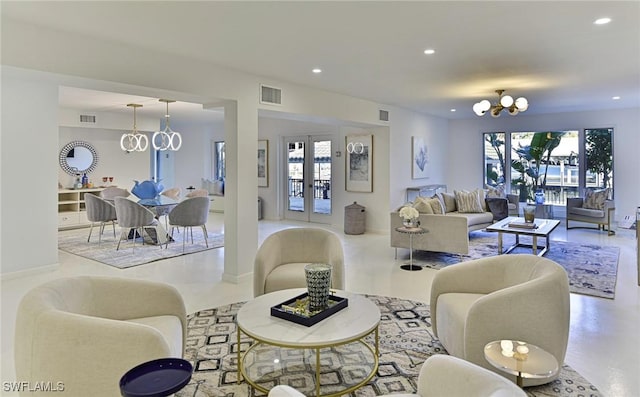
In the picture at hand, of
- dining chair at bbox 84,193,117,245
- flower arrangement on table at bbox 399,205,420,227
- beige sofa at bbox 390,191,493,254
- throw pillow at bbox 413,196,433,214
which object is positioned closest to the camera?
flower arrangement on table at bbox 399,205,420,227

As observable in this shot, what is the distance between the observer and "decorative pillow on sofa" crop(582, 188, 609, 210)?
7939 millimetres

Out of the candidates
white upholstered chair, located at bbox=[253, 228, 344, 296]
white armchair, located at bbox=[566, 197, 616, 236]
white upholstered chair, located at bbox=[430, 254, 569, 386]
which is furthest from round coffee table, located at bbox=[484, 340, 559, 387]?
white armchair, located at bbox=[566, 197, 616, 236]

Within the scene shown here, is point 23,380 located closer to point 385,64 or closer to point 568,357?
point 568,357

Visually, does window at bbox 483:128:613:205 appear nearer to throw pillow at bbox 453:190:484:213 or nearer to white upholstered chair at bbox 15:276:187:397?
throw pillow at bbox 453:190:484:213

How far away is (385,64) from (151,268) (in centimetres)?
424

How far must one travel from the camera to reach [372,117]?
761cm

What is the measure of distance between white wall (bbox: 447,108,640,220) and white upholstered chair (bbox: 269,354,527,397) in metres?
9.60

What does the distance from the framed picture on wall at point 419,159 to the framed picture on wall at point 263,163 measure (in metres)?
3.89

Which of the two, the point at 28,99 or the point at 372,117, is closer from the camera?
the point at 28,99

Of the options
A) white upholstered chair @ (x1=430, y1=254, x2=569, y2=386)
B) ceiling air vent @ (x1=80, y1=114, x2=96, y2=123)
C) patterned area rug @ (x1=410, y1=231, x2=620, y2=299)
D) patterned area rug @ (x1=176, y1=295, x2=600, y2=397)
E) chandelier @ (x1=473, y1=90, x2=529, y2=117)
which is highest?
ceiling air vent @ (x1=80, y1=114, x2=96, y2=123)

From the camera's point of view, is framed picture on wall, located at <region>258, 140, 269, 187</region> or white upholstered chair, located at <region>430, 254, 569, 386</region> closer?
white upholstered chair, located at <region>430, 254, 569, 386</region>

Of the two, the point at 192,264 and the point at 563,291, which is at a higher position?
the point at 563,291

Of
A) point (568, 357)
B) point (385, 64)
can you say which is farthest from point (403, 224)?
point (568, 357)

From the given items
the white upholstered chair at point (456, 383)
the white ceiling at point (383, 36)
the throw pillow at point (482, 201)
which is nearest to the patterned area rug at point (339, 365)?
the white upholstered chair at point (456, 383)
